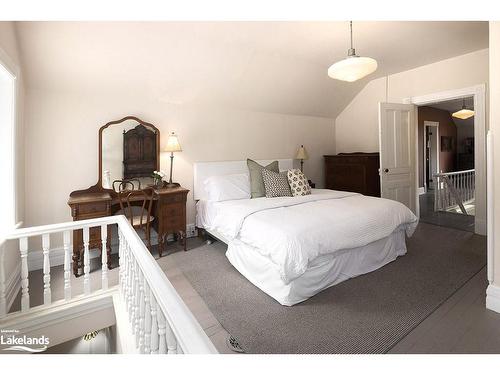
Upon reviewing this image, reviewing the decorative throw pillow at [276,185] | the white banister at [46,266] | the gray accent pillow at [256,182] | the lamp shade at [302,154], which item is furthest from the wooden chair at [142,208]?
the lamp shade at [302,154]

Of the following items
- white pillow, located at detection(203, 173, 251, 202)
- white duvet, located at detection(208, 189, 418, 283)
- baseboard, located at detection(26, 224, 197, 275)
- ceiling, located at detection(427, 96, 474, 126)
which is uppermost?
ceiling, located at detection(427, 96, 474, 126)

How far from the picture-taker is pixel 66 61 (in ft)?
9.10

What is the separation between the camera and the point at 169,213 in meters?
3.33

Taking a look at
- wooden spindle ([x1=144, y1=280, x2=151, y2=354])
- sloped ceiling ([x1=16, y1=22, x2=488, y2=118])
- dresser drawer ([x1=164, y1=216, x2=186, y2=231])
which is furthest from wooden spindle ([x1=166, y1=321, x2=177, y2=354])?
sloped ceiling ([x1=16, y1=22, x2=488, y2=118])

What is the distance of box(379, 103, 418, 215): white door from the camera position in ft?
13.3

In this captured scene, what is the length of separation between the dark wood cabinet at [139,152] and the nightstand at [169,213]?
0.42 metres

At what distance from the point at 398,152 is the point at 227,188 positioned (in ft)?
9.40

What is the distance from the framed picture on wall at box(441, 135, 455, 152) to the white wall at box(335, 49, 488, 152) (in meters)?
4.17

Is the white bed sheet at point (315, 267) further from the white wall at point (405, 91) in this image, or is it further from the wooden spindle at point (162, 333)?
the white wall at point (405, 91)

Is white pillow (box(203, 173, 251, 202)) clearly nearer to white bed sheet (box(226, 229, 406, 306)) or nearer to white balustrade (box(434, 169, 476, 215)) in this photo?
white bed sheet (box(226, 229, 406, 306))

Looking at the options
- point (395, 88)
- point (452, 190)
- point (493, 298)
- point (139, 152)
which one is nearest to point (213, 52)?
point (139, 152)

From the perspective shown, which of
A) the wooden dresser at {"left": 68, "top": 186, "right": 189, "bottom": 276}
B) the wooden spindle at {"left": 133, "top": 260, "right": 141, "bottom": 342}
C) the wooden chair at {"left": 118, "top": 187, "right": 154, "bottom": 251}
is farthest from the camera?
the wooden chair at {"left": 118, "top": 187, "right": 154, "bottom": 251}

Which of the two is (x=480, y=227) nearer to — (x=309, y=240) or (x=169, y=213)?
(x=309, y=240)

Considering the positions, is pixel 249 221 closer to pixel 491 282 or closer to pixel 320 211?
pixel 320 211
